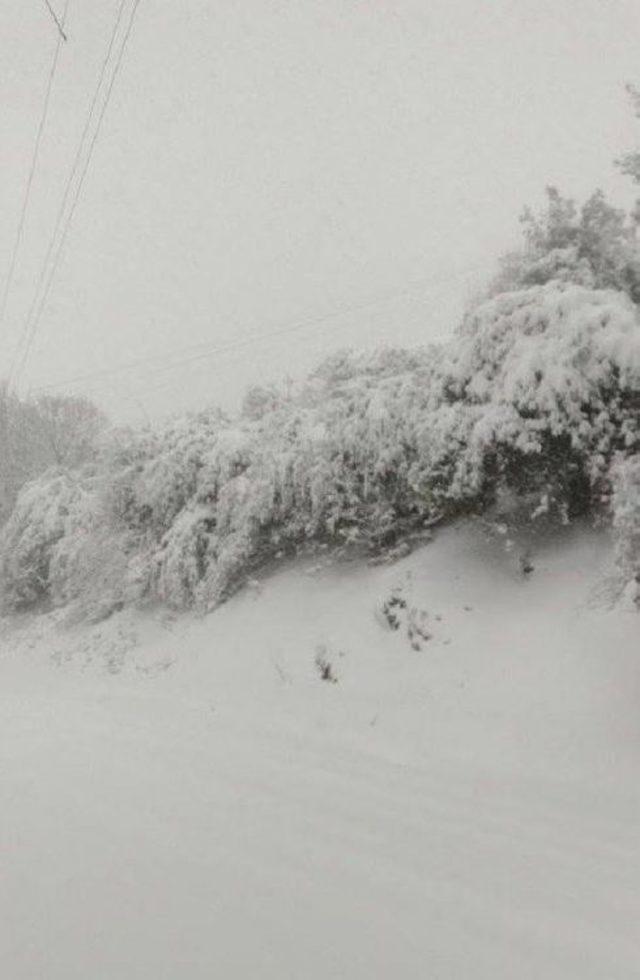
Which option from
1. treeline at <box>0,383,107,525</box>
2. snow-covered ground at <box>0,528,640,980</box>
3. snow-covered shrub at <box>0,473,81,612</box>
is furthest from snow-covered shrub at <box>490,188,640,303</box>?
treeline at <box>0,383,107,525</box>

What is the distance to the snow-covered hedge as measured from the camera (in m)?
5.96

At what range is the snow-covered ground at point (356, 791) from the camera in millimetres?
3146

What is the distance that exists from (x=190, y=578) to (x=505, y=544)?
14.8ft

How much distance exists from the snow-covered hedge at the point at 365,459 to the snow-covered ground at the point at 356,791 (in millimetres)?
749

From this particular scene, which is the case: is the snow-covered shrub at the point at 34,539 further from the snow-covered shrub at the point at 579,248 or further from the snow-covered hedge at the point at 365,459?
the snow-covered shrub at the point at 579,248

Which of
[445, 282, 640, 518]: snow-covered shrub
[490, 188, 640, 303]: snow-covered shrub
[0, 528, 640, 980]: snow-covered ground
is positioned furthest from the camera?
[490, 188, 640, 303]: snow-covered shrub

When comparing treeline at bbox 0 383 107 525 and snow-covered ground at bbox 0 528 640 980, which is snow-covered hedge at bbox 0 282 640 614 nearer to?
snow-covered ground at bbox 0 528 640 980

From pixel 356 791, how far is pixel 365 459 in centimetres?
395

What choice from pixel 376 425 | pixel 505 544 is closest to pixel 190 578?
pixel 376 425

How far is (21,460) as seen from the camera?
19.5 meters

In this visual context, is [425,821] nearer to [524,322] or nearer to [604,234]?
[524,322]

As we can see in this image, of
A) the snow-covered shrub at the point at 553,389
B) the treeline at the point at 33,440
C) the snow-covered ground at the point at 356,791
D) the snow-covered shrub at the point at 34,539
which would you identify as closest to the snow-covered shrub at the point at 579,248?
the snow-covered shrub at the point at 553,389

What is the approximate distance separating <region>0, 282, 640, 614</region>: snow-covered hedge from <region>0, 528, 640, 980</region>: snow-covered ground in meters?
0.75

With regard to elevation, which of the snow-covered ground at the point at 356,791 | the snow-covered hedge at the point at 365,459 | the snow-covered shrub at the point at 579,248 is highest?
the snow-covered shrub at the point at 579,248
